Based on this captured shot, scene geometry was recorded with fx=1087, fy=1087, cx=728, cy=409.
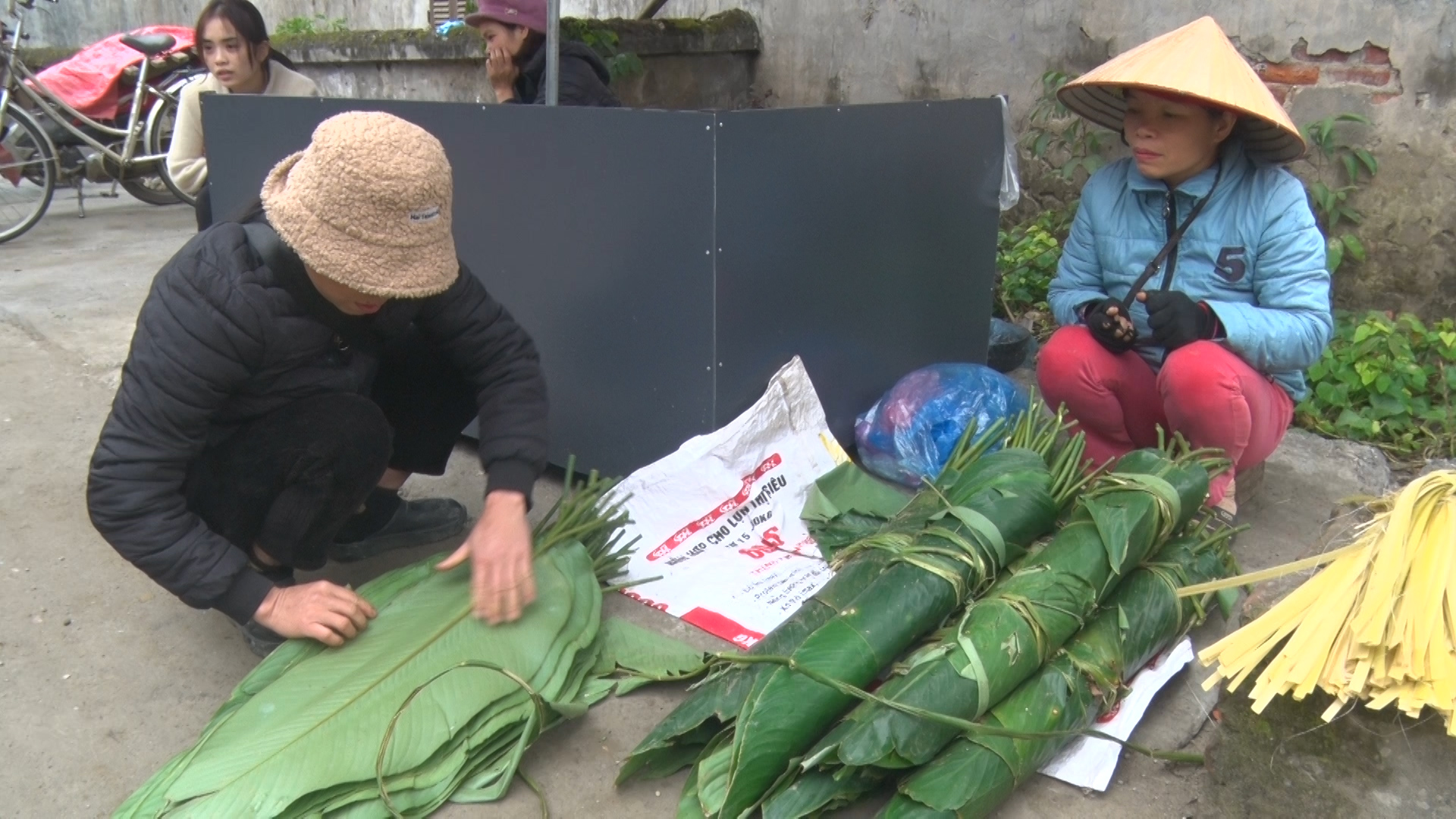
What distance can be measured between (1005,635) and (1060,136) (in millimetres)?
2850

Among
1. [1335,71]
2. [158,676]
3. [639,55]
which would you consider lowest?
[158,676]

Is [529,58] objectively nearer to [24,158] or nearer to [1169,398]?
[1169,398]

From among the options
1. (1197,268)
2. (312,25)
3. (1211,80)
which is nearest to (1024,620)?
(1197,268)

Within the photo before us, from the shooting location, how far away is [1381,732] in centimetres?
147

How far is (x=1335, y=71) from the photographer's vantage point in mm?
3334

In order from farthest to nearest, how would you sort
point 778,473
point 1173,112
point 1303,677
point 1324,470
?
point 1324,470 < point 778,473 < point 1173,112 < point 1303,677

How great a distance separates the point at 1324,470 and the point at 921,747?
189 centimetres

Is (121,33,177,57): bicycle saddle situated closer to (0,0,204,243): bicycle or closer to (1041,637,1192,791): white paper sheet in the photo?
(0,0,204,243): bicycle

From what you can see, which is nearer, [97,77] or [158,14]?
[97,77]

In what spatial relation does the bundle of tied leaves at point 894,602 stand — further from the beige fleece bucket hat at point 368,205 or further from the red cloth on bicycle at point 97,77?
the red cloth on bicycle at point 97,77

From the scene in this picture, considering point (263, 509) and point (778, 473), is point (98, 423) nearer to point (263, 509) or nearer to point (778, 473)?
point (263, 509)

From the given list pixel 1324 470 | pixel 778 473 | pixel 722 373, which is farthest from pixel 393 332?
pixel 1324 470

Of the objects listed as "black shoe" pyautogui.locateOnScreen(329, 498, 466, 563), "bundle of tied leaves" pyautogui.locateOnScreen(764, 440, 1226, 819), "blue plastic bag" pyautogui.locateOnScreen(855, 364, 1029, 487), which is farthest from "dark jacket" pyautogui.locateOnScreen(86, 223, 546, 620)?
A: "blue plastic bag" pyautogui.locateOnScreen(855, 364, 1029, 487)

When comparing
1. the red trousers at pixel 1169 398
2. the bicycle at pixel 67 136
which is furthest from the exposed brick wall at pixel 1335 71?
the bicycle at pixel 67 136
